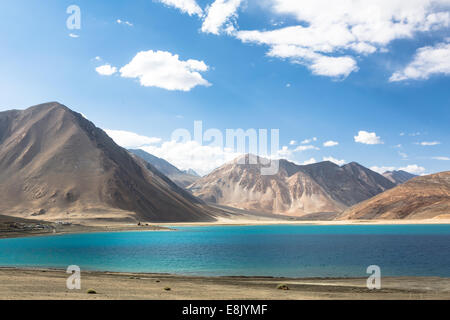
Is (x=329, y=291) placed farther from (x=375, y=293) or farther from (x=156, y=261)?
(x=156, y=261)

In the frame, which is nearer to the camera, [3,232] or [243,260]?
[243,260]

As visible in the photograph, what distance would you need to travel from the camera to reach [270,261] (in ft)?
174

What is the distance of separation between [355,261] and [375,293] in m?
26.7

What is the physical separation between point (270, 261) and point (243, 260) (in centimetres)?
397
